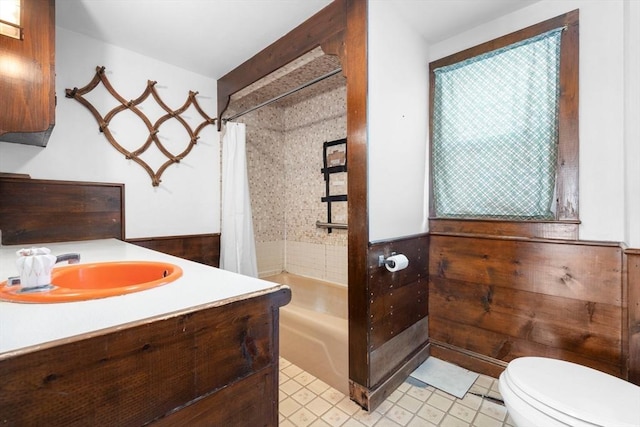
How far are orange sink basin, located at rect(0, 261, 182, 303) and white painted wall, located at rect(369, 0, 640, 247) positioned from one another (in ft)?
3.43

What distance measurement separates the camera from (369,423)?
1460mm

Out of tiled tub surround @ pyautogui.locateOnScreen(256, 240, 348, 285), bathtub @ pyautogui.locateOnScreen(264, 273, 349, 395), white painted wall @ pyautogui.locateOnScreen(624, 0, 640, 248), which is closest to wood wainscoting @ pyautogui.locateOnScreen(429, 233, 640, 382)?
white painted wall @ pyautogui.locateOnScreen(624, 0, 640, 248)

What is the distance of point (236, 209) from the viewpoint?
2471mm

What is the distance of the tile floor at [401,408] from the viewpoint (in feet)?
4.80

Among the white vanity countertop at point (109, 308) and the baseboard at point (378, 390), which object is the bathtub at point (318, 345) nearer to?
the baseboard at point (378, 390)

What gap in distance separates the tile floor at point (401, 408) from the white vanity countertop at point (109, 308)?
1.05 m

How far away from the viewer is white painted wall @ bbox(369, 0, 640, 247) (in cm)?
143

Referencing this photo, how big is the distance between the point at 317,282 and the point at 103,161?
6.72ft

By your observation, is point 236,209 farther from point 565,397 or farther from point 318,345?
point 565,397

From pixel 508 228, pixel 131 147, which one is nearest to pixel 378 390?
pixel 508 228

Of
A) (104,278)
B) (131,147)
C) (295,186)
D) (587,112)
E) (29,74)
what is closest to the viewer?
(104,278)

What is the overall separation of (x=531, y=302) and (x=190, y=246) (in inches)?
98.6

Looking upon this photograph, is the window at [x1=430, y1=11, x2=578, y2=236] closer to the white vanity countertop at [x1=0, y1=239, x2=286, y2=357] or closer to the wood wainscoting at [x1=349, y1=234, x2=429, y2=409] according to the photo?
the wood wainscoting at [x1=349, y1=234, x2=429, y2=409]

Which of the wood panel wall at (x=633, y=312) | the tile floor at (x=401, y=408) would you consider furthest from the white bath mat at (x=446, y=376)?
the wood panel wall at (x=633, y=312)
